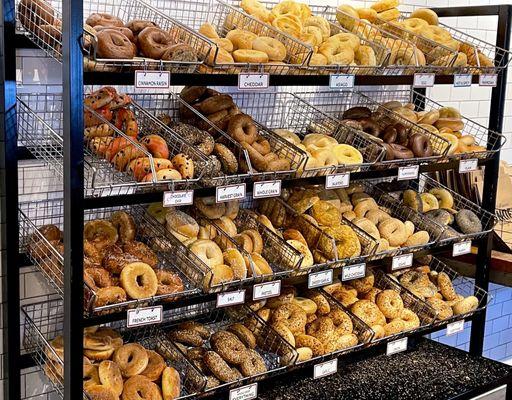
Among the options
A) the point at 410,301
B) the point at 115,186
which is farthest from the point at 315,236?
the point at 115,186

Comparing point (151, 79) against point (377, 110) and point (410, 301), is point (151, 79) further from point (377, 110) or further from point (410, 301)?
point (410, 301)

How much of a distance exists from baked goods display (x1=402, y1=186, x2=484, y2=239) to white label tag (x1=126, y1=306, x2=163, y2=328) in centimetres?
157

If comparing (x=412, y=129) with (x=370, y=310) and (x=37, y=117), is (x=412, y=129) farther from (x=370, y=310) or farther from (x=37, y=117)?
(x=37, y=117)

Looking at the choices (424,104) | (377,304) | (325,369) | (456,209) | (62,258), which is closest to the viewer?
(62,258)

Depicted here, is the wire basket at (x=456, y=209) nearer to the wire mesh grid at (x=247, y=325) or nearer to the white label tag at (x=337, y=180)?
the white label tag at (x=337, y=180)

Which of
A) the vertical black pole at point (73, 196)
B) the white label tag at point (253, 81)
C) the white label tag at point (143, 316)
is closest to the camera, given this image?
the vertical black pole at point (73, 196)

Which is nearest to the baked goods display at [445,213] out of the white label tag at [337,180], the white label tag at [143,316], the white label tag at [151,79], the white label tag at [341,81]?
the white label tag at [337,180]

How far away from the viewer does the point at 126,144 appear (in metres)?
2.64

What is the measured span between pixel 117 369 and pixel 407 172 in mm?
1469

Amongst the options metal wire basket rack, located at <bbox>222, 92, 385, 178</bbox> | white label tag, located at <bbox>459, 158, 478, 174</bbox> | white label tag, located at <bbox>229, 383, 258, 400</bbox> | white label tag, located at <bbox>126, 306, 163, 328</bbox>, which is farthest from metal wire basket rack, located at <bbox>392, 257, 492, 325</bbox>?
white label tag, located at <bbox>126, 306, 163, 328</bbox>

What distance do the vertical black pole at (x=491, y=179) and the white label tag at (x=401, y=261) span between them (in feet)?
1.96

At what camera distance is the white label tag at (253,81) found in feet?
8.79

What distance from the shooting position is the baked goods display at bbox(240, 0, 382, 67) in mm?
3100

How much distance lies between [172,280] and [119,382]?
0.39 meters
